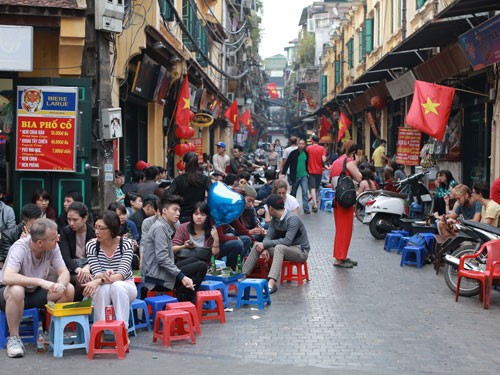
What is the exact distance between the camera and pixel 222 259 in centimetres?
1041

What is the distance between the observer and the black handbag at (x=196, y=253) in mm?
9148

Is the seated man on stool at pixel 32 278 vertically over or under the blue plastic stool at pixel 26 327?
over

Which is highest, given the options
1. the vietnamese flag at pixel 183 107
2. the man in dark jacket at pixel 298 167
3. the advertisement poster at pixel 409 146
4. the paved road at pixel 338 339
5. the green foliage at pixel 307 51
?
the green foliage at pixel 307 51

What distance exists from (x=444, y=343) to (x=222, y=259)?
12.1 feet

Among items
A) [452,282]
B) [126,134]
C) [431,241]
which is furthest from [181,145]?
[452,282]

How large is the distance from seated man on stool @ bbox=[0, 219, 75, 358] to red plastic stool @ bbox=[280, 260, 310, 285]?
3928 mm

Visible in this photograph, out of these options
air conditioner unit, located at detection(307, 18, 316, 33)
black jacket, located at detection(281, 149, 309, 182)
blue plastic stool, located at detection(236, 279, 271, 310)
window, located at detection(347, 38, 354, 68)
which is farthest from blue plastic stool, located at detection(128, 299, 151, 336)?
air conditioner unit, located at detection(307, 18, 316, 33)

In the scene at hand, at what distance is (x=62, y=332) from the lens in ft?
23.2

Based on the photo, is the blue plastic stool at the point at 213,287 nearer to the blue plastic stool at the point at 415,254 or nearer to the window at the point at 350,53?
the blue plastic stool at the point at 415,254

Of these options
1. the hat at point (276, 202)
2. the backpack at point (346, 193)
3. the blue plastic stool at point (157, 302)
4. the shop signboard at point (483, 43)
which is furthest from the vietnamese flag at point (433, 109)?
the blue plastic stool at point (157, 302)

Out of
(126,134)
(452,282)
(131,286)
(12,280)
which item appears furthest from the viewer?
(126,134)

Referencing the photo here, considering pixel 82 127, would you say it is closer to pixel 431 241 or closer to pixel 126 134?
pixel 431 241

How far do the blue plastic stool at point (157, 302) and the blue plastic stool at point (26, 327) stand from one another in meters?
1.21

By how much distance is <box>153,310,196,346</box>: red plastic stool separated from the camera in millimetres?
7398
